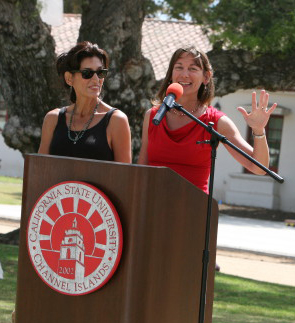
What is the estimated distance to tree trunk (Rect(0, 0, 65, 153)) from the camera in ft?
33.8

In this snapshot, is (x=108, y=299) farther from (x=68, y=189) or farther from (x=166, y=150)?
(x=166, y=150)

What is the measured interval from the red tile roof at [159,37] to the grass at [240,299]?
17.6 metres

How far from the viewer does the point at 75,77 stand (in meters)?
4.36

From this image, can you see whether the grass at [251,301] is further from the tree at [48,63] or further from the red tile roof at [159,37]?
the red tile roof at [159,37]

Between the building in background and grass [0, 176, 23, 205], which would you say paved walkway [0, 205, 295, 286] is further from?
the building in background

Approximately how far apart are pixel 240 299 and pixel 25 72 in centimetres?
408

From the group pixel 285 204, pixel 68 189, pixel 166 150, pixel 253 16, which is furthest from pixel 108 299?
pixel 285 204

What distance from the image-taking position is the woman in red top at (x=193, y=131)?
157 inches

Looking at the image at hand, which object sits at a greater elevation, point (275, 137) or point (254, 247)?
point (275, 137)

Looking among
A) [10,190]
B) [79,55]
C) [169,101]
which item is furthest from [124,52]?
[10,190]

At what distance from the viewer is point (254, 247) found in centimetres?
1508

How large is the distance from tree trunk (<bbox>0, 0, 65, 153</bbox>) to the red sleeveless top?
637cm

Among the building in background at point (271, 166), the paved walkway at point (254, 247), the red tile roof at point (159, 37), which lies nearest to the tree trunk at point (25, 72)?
the paved walkway at point (254, 247)

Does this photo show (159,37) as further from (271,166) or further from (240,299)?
(240,299)
